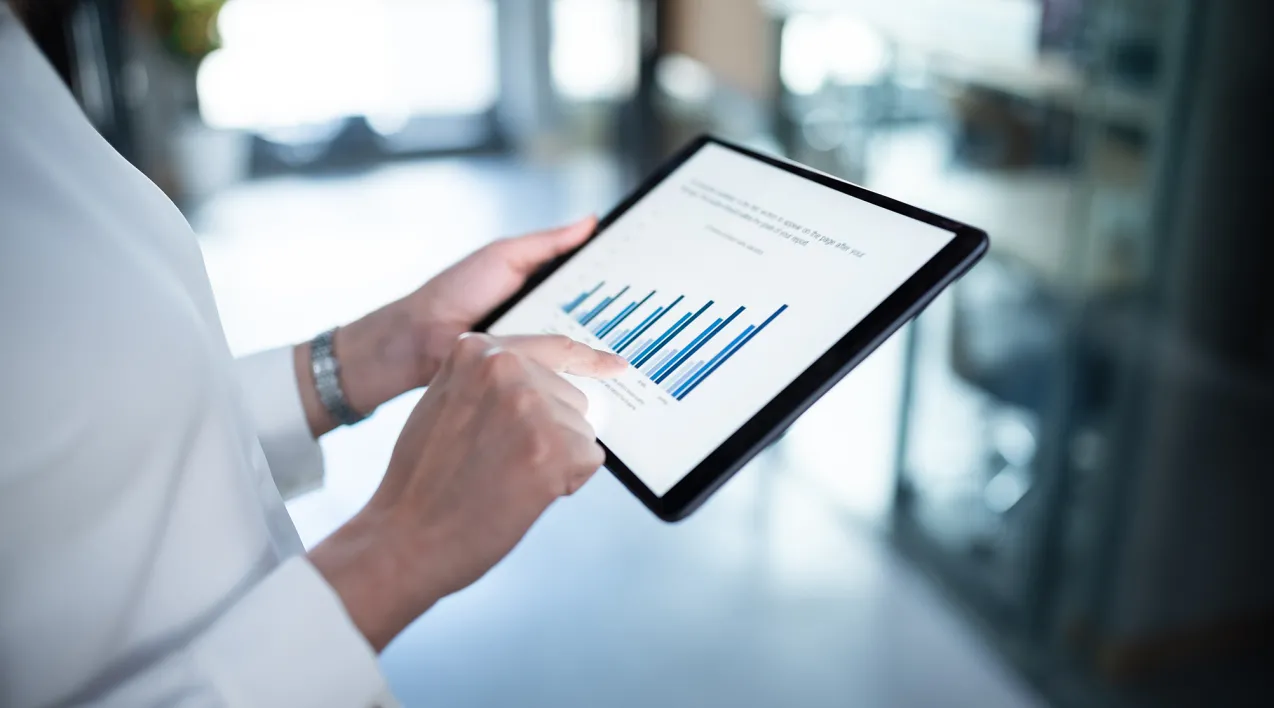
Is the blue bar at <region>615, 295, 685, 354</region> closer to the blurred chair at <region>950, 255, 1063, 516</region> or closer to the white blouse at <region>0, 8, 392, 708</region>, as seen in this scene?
the white blouse at <region>0, 8, 392, 708</region>

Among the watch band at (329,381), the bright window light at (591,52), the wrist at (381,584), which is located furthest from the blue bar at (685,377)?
the bright window light at (591,52)

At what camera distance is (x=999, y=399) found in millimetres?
2143

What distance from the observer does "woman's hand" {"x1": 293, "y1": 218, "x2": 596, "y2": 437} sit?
39.1 inches

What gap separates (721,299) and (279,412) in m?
0.46

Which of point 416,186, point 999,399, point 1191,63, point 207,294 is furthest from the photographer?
point 416,186

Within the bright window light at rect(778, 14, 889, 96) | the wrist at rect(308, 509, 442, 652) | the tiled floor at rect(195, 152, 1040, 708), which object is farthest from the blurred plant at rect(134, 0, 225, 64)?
the wrist at rect(308, 509, 442, 652)

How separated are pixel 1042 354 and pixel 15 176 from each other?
5.81 feet

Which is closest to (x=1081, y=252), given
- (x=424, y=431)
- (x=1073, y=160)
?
(x=1073, y=160)

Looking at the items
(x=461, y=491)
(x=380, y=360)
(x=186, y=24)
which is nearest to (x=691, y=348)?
(x=461, y=491)

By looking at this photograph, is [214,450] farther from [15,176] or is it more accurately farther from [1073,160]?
[1073,160]

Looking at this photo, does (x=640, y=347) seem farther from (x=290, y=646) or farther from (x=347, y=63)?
(x=347, y=63)

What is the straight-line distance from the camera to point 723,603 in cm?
230

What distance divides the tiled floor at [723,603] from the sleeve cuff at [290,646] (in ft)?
3.32

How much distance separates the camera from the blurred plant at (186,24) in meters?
5.26
